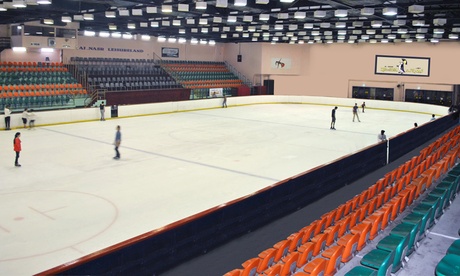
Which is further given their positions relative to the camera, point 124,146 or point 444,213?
point 124,146

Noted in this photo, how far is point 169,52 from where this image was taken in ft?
138

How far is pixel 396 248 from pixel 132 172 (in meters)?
10.4

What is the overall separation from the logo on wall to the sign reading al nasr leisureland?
28.7ft

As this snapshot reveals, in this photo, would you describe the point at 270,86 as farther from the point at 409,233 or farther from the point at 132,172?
the point at 409,233

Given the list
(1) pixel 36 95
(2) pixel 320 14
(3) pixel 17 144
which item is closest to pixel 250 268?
(3) pixel 17 144

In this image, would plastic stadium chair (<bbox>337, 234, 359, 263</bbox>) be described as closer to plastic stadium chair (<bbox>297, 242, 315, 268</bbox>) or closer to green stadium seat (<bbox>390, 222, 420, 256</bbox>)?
plastic stadium chair (<bbox>297, 242, 315, 268</bbox>)

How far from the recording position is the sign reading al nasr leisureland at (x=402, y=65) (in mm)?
38156

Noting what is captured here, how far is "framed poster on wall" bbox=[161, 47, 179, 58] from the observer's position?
41.3 m

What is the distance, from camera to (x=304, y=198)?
11016mm

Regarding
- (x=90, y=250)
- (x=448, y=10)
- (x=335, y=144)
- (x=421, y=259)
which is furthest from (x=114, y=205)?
(x=448, y=10)

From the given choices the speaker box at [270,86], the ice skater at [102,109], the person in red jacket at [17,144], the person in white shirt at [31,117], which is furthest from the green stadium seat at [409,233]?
the speaker box at [270,86]

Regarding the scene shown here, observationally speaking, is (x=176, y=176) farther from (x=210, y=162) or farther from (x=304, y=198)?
(x=304, y=198)

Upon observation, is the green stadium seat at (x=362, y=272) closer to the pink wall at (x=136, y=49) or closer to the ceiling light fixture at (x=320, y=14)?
the ceiling light fixture at (x=320, y=14)

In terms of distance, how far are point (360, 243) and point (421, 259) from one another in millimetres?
940
